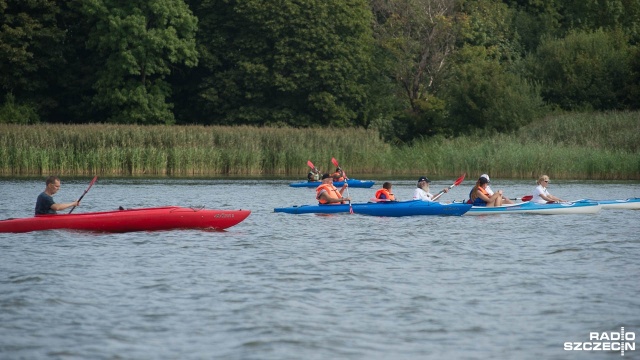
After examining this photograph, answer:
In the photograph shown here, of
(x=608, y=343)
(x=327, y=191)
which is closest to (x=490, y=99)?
(x=327, y=191)

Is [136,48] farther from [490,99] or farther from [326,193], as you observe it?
[326,193]

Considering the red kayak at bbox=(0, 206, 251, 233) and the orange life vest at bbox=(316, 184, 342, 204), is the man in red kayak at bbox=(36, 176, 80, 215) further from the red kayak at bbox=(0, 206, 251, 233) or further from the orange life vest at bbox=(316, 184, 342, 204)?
the orange life vest at bbox=(316, 184, 342, 204)

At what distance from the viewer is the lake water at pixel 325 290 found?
1125 centimetres

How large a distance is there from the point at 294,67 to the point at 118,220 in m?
36.5

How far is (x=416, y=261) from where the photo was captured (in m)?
17.3

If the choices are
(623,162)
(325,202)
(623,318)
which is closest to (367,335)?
(623,318)

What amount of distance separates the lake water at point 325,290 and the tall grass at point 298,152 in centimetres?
1669

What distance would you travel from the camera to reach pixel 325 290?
47.0ft

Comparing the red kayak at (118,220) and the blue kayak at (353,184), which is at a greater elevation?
the blue kayak at (353,184)

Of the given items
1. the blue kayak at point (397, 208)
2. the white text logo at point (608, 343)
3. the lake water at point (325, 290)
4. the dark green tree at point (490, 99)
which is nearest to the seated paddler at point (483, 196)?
the lake water at point (325, 290)

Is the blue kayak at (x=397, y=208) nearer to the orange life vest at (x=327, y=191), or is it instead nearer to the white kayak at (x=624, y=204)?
the orange life vest at (x=327, y=191)

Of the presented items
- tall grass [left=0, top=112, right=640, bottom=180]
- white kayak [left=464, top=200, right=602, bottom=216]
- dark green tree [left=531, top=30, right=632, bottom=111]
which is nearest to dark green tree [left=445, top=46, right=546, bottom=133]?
dark green tree [left=531, top=30, right=632, bottom=111]

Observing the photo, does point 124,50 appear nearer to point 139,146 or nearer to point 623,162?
point 139,146

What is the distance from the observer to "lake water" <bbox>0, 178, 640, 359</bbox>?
11250mm
